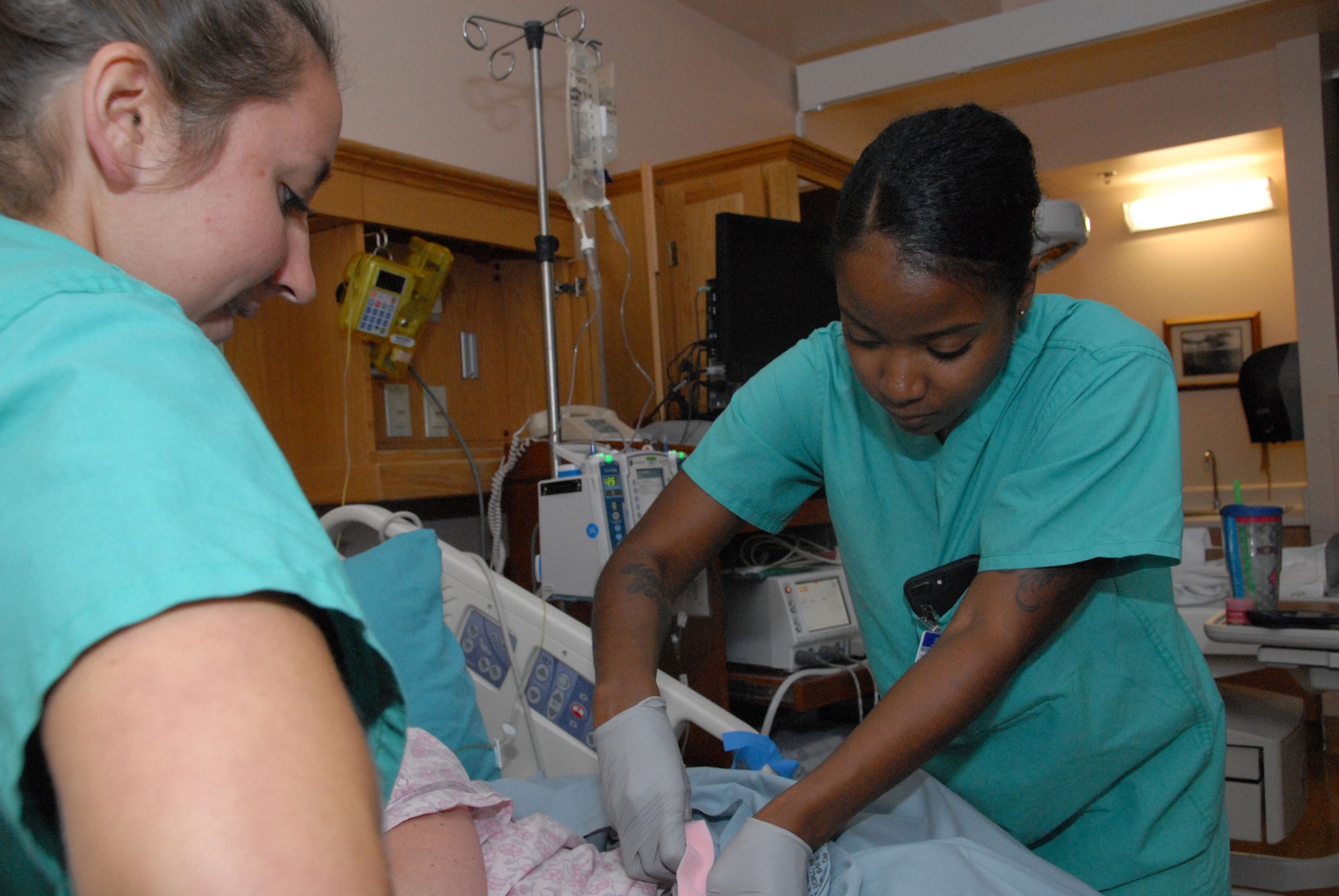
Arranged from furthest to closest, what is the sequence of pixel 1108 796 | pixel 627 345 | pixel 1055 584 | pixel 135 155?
pixel 627 345 → pixel 1108 796 → pixel 1055 584 → pixel 135 155

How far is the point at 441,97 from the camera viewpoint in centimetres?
281

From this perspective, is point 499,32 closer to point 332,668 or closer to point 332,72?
point 332,72

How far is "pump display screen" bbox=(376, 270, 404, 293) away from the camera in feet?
7.95

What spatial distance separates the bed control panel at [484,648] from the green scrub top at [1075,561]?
0.70m

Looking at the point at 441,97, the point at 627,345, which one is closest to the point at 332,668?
the point at 441,97

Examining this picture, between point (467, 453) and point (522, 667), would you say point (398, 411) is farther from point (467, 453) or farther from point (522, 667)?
point (522, 667)

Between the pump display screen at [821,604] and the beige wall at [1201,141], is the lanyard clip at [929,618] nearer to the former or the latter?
the pump display screen at [821,604]

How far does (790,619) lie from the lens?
2.12 meters

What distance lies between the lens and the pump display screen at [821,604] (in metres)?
2.16

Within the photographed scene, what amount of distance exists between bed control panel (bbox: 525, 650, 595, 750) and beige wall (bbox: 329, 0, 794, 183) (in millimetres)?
1358

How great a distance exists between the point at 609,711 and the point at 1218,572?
2112 mm

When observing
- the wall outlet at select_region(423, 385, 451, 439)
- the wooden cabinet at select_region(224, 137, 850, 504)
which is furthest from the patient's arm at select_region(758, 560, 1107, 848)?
the wall outlet at select_region(423, 385, 451, 439)

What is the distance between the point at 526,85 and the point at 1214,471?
4588mm

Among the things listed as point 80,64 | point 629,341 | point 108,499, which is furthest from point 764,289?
point 108,499
